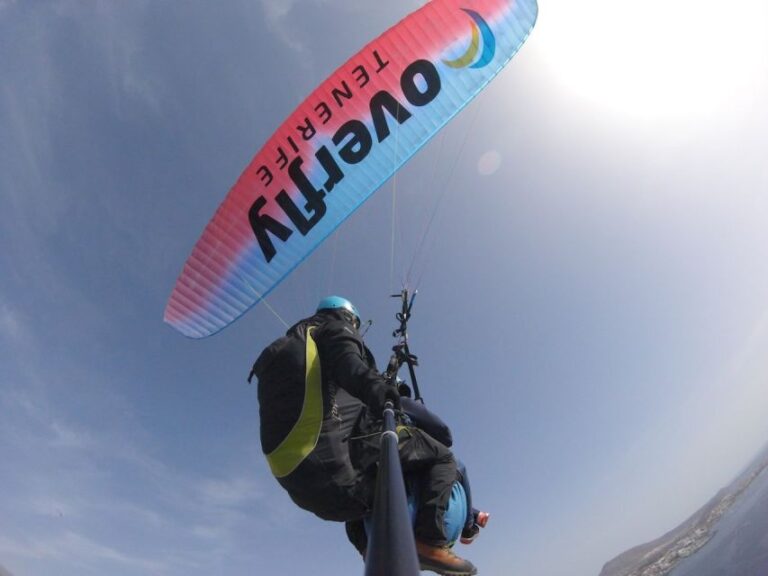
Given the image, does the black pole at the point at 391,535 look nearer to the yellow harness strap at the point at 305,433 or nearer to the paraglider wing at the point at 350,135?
the yellow harness strap at the point at 305,433

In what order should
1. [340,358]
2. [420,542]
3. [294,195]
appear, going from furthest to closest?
[294,195], [420,542], [340,358]

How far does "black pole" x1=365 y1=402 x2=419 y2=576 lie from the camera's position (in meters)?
0.86

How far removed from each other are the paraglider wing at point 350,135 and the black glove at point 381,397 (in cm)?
419

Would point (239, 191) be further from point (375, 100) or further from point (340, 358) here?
point (340, 358)

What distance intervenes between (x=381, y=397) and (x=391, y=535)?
1323 mm

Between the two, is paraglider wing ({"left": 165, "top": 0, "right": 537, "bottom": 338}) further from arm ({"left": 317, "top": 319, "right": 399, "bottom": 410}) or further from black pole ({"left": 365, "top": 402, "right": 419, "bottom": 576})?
black pole ({"left": 365, "top": 402, "right": 419, "bottom": 576})

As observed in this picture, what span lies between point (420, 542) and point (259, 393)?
1.61 meters

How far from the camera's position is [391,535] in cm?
96

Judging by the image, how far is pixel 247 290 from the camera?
6.45 m

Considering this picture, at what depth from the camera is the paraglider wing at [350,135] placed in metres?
6.18

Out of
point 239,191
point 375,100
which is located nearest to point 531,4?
point 375,100

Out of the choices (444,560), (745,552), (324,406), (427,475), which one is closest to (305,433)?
(324,406)

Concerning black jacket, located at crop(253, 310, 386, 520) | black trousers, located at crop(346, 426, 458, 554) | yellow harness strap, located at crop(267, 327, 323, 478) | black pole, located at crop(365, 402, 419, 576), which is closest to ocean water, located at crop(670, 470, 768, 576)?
black trousers, located at crop(346, 426, 458, 554)

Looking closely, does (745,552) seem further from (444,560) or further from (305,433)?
(305,433)
